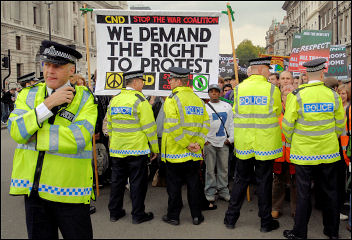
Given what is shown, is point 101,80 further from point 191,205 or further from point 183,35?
point 191,205

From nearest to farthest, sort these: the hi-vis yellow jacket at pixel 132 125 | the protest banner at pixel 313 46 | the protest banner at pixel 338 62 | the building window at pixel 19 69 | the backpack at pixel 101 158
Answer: the hi-vis yellow jacket at pixel 132 125 < the backpack at pixel 101 158 < the protest banner at pixel 313 46 < the protest banner at pixel 338 62 < the building window at pixel 19 69

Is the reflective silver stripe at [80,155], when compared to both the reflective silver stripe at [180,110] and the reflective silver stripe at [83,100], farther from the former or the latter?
the reflective silver stripe at [180,110]

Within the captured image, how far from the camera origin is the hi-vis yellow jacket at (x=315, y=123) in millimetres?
4137

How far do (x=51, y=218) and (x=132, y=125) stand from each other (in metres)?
2.33

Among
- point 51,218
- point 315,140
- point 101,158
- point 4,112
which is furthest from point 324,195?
point 4,112

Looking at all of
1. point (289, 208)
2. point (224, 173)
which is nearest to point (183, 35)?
point (224, 173)

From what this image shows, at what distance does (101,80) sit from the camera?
5895 mm

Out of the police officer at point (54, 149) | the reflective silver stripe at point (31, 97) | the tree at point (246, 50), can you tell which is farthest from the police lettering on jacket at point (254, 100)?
the tree at point (246, 50)

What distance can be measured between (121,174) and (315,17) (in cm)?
5891

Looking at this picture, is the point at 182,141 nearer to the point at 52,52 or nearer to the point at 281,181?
the point at 281,181

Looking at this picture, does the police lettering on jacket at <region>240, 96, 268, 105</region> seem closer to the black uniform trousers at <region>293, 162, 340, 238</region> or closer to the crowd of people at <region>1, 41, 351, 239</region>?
the crowd of people at <region>1, 41, 351, 239</region>

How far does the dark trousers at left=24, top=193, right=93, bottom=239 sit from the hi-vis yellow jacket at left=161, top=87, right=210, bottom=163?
7.21 feet

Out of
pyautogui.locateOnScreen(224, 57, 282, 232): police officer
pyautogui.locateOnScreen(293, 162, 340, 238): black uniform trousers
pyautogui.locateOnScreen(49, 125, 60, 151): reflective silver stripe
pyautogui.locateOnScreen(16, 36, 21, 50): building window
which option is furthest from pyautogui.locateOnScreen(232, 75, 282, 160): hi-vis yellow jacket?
pyautogui.locateOnScreen(16, 36, 21, 50): building window

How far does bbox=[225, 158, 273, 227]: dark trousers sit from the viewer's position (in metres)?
4.55
